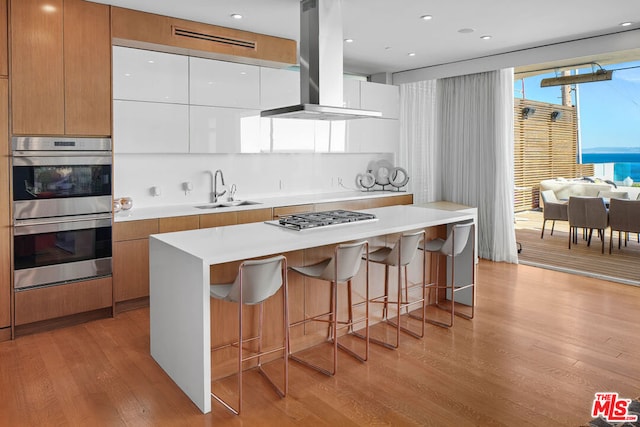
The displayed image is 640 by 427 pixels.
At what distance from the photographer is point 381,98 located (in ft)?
21.9

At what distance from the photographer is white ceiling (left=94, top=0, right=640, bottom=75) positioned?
3.98 m

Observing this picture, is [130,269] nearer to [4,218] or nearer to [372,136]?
[4,218]

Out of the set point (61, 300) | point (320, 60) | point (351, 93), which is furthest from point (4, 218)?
point (351, 93)

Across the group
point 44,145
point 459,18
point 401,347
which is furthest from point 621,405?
point 44,145

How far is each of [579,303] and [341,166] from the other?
134 inches

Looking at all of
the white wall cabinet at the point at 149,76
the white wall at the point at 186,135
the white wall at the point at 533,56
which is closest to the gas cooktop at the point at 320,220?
the white wall at the point at 186,135

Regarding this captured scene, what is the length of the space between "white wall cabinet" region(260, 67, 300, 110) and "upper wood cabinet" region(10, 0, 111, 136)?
174 centimetres

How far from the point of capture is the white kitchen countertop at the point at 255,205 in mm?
4320

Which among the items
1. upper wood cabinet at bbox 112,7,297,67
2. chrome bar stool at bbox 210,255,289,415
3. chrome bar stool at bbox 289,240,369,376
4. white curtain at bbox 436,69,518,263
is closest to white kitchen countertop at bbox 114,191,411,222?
white curtain at bbox 436,69,518,263

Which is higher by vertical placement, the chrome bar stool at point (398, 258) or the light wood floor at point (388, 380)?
the chrome bar stool at point (398, 258)

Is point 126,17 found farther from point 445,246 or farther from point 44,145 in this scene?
point 445,246

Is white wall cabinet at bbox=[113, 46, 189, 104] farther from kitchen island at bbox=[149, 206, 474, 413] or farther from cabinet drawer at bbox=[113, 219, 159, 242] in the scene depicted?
kitchen island at bbox=[149, 206, 474, 413]

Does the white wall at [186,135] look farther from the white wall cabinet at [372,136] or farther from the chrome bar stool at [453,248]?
the chrome bar stool at [453,248]

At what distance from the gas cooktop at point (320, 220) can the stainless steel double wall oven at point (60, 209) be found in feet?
4.98
